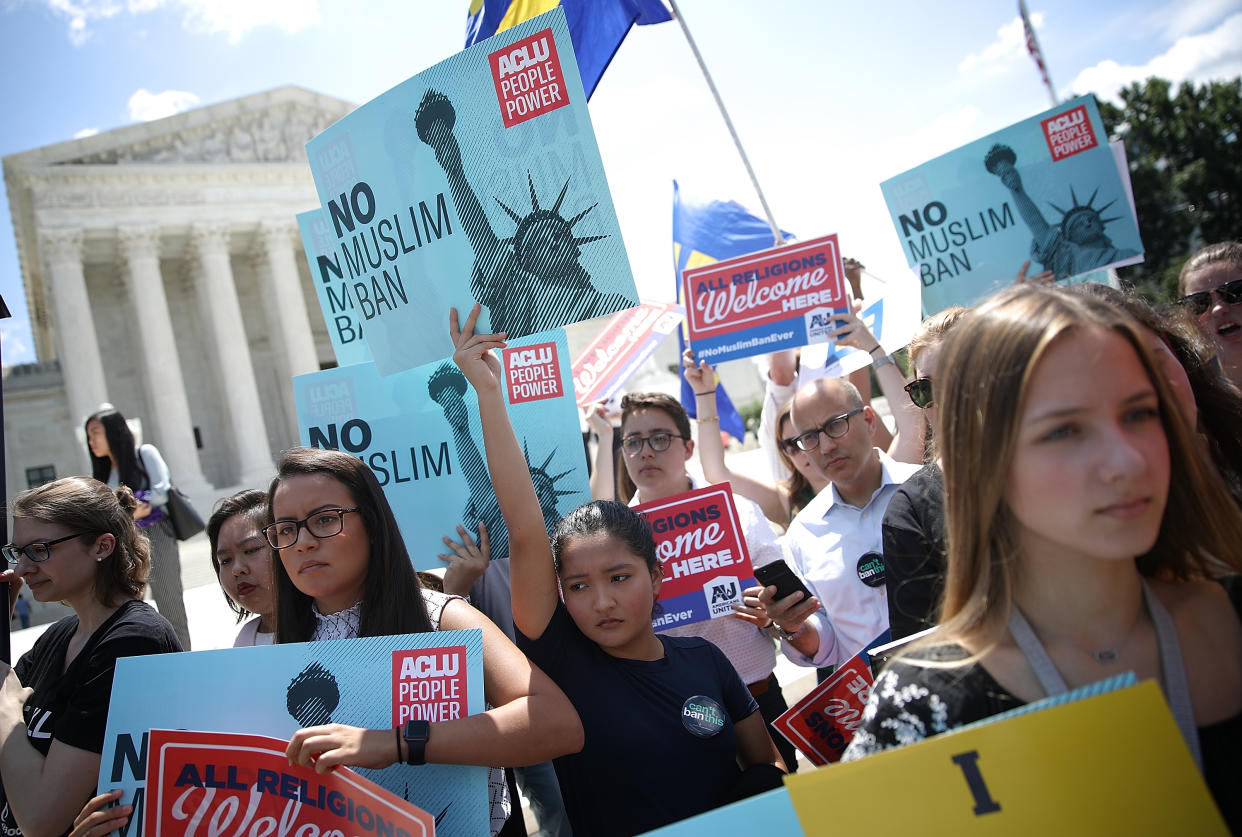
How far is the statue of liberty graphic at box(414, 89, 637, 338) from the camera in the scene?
281 cm

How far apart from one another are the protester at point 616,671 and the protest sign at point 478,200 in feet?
1.23

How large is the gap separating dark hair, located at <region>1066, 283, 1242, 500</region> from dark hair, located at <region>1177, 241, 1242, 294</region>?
5.96ft

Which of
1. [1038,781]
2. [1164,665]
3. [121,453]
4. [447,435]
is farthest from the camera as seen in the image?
[121,453]

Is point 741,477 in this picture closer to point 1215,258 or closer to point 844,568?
point 844,568

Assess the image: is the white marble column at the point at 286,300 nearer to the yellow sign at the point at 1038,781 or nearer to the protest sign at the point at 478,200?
the protest sign at the point at 478,200

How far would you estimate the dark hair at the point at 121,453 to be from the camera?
6.40 m

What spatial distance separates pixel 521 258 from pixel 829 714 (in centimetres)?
175

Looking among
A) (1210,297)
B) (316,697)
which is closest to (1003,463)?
(316,697)

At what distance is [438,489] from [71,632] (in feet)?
4.60

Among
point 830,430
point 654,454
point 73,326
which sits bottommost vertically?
point 830,430

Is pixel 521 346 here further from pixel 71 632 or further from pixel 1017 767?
pixel 1017 767

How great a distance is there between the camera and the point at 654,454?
3.85 metres

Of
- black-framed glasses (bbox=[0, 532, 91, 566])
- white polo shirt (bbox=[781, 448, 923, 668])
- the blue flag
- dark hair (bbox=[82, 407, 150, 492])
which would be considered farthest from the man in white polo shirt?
dark hair (bbox=[82, 407, 150, 492])

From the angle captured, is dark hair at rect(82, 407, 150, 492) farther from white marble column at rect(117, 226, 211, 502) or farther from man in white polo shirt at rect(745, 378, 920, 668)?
white marble column at rect(117, 226, 211, 502)
